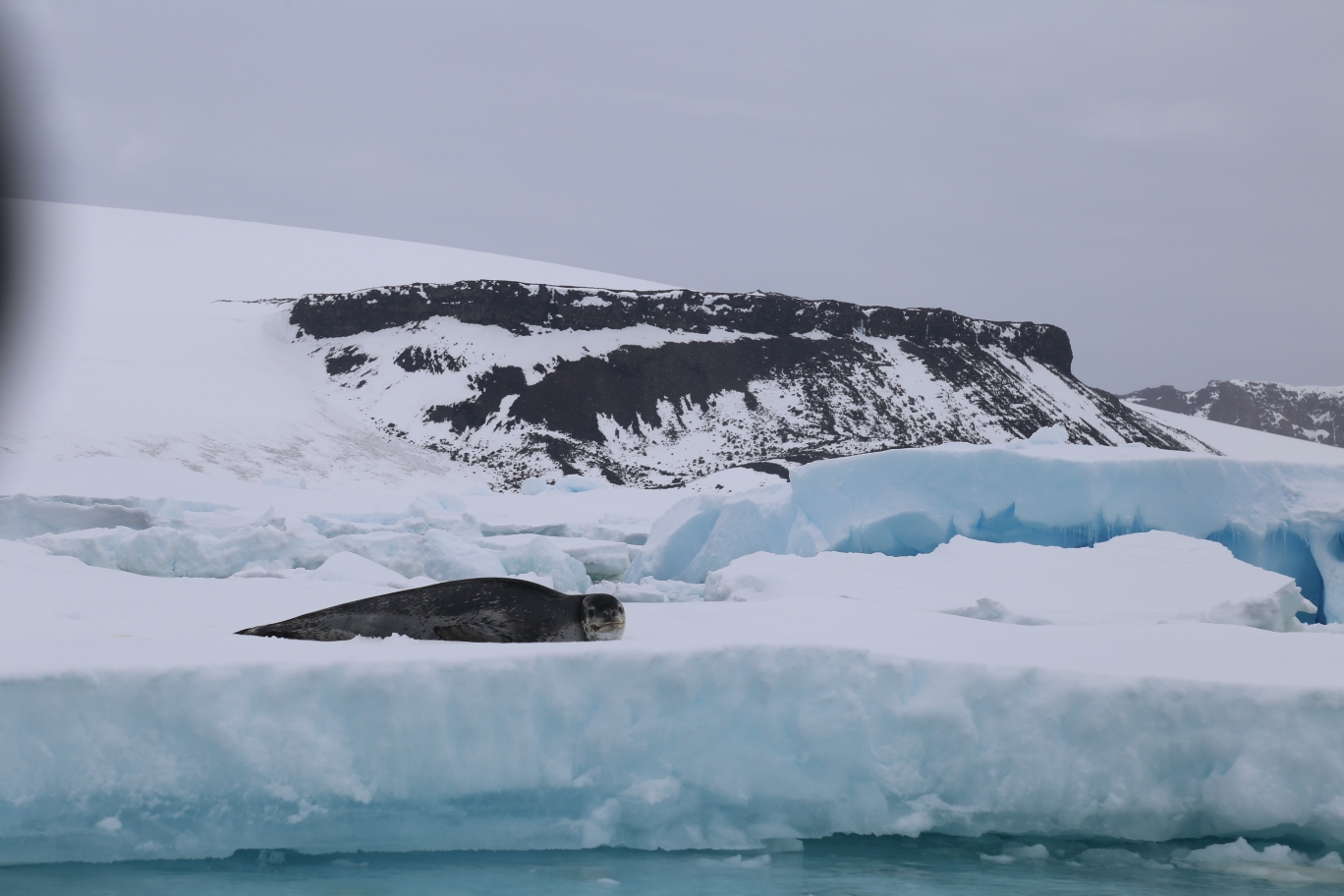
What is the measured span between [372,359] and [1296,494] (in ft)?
162

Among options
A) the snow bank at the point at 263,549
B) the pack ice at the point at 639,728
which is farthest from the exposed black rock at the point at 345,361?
the pack ice at the point at 639,728

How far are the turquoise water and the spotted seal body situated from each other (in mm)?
1180

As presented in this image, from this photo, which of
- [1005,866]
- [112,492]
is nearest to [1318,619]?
[1005,866]

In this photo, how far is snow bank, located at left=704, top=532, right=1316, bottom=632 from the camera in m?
8.26

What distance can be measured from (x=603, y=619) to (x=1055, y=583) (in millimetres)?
5818

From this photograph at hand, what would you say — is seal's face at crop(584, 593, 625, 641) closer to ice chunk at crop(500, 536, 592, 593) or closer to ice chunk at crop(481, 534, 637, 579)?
ice chunk at crop(500, 536, 592, 593)

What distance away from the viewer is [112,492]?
20.8 metres

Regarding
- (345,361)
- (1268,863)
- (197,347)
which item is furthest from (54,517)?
(345,361)

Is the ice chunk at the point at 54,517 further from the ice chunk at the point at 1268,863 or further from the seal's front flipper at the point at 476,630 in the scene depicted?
the ice chunk at the point at 1268,863

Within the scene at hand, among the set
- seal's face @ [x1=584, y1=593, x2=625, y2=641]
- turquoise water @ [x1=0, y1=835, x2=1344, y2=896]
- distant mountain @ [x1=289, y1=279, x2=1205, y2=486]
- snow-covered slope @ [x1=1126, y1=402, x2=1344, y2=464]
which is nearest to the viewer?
turquoise water @ [x1=0, y1=835, x2=1344, y2=896]

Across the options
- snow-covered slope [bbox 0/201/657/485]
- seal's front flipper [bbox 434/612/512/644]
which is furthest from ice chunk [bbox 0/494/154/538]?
seal's front flipper [bbox 434/612/512/644]

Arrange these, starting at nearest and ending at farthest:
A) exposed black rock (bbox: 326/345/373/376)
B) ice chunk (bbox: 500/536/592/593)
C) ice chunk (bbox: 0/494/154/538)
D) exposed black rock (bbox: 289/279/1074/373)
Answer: ice chunk (bbox: 500/536/592/593), ice chunk (bbox: 0/494/154/538), exposed black rock (bbox: 326/345/373/376), exposed black rock (bbox: 289/279/1074/373)

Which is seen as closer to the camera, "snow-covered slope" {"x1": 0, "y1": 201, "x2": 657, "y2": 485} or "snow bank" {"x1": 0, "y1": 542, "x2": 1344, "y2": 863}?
"snow bank" {"x1": 0, "y1": 542, "x2": 1344, "y2": 863}

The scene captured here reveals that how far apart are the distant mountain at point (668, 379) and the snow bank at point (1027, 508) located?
1128 inches
